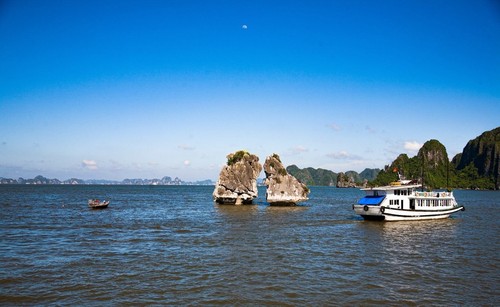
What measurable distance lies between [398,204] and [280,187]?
29626 millimetres

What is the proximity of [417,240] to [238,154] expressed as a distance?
4990cm

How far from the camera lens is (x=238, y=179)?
259ft

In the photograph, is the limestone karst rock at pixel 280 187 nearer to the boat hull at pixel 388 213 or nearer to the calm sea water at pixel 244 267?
the boat hull at pixel 388 213

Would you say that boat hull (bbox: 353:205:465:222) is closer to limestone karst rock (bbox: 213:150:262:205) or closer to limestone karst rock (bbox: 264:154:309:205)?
limestone karst rock (bbox: 264:154:309:205)

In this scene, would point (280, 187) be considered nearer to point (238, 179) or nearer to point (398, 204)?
point (238, 179)

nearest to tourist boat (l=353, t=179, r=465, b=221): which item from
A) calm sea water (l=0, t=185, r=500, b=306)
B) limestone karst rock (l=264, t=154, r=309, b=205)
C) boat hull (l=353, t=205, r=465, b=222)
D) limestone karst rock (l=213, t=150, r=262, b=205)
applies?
boat hull (l=353, t=205, r=465, b=222)

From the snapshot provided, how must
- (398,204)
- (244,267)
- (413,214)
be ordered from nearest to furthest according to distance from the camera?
(244,267), (398,204), (413,214)

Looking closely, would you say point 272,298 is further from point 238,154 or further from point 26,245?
point 238,154

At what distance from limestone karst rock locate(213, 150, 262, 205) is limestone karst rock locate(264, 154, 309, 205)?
340 centimetres

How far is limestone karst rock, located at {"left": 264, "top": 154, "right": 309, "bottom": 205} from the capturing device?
78000mm

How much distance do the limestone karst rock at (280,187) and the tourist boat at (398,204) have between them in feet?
79.5

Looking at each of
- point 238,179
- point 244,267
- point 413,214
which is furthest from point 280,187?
point 244,267

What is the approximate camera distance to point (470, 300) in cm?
1831

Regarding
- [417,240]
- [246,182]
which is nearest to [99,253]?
[417,240]
